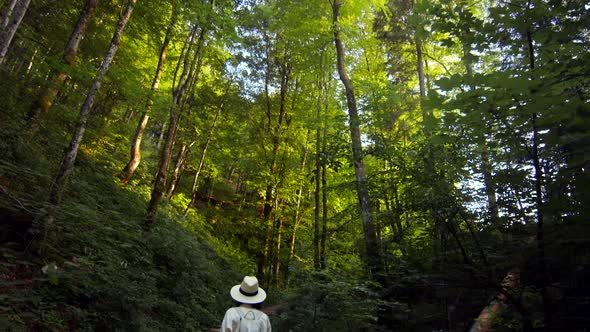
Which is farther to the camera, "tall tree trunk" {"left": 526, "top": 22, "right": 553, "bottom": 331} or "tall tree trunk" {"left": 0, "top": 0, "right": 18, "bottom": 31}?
"tall tree trunk" {"left": 0, "top": 0, "right": 18, "bottom": 31}

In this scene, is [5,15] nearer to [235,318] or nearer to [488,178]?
[235,318]

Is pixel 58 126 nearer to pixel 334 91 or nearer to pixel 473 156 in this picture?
pixel 473 156

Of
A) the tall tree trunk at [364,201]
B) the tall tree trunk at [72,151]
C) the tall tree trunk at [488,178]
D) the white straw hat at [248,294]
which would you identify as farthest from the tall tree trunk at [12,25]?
the tall tree trunk at [488,178]

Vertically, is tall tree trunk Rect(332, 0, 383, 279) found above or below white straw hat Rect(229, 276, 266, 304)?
above

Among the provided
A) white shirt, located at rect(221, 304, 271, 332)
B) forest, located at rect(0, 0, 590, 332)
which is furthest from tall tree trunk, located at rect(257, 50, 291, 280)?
white shirt, located at rect(221, 304, 271, 332)

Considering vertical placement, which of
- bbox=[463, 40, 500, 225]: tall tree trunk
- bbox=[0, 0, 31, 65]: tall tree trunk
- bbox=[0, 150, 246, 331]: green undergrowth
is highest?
bbox=[0, 0, 31, 65]: tall tree trunk

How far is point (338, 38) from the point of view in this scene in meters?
10.0

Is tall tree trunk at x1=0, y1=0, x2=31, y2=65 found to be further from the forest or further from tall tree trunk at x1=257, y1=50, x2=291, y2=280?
tall tree trunk at x1=257, y1=50, x2=291, y2=280

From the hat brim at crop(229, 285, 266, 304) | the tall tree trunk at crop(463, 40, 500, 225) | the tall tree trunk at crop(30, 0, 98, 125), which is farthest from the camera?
the tall tree trunk at crop(30, 0, 98, 125)

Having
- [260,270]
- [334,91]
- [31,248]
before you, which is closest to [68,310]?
[31,248]

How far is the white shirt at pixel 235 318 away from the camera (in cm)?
346

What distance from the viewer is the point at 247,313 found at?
3.58 meters

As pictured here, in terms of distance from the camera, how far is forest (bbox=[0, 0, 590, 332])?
126 inches

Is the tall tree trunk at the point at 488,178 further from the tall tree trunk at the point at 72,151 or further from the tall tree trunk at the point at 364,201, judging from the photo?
the tall tree trunk at the point at 72,151
